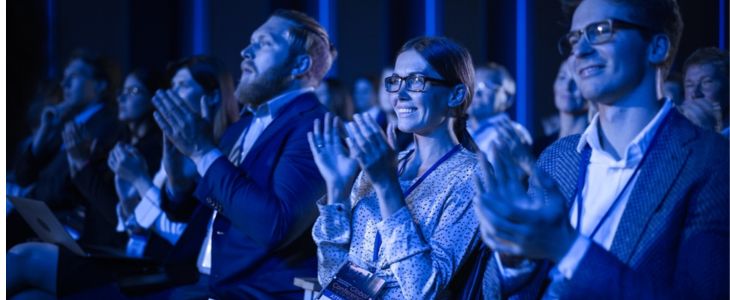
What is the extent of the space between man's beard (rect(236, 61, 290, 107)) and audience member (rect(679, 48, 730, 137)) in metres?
1.24

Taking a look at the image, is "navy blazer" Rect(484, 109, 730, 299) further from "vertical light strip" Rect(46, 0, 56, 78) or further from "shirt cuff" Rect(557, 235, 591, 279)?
"vertical light strip" Rect(46, 0, 56, 78)

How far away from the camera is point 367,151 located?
1887mm

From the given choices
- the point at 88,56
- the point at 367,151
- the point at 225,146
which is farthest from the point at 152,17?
the point at 367,151

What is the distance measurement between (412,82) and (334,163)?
283 mm

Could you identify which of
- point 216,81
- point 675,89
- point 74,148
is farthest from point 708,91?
point 74,148

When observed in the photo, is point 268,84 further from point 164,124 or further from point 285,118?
point 164,124

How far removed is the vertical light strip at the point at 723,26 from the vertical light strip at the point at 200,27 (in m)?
4.50

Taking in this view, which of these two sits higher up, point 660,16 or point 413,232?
point 660,16

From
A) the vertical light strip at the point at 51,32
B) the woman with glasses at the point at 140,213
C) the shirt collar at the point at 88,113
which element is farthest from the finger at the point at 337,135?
the vertical light strip at the point at 51,32

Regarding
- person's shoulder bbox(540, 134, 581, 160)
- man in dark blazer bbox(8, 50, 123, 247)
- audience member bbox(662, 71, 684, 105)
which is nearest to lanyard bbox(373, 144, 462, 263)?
person's shoulder bbox(540, 134, 581, 160)

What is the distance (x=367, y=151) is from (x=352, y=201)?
330 millimetres

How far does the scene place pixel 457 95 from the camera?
217cm

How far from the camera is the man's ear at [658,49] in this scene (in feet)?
5.13

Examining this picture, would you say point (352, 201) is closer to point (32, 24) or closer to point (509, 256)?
point (509, 256)
